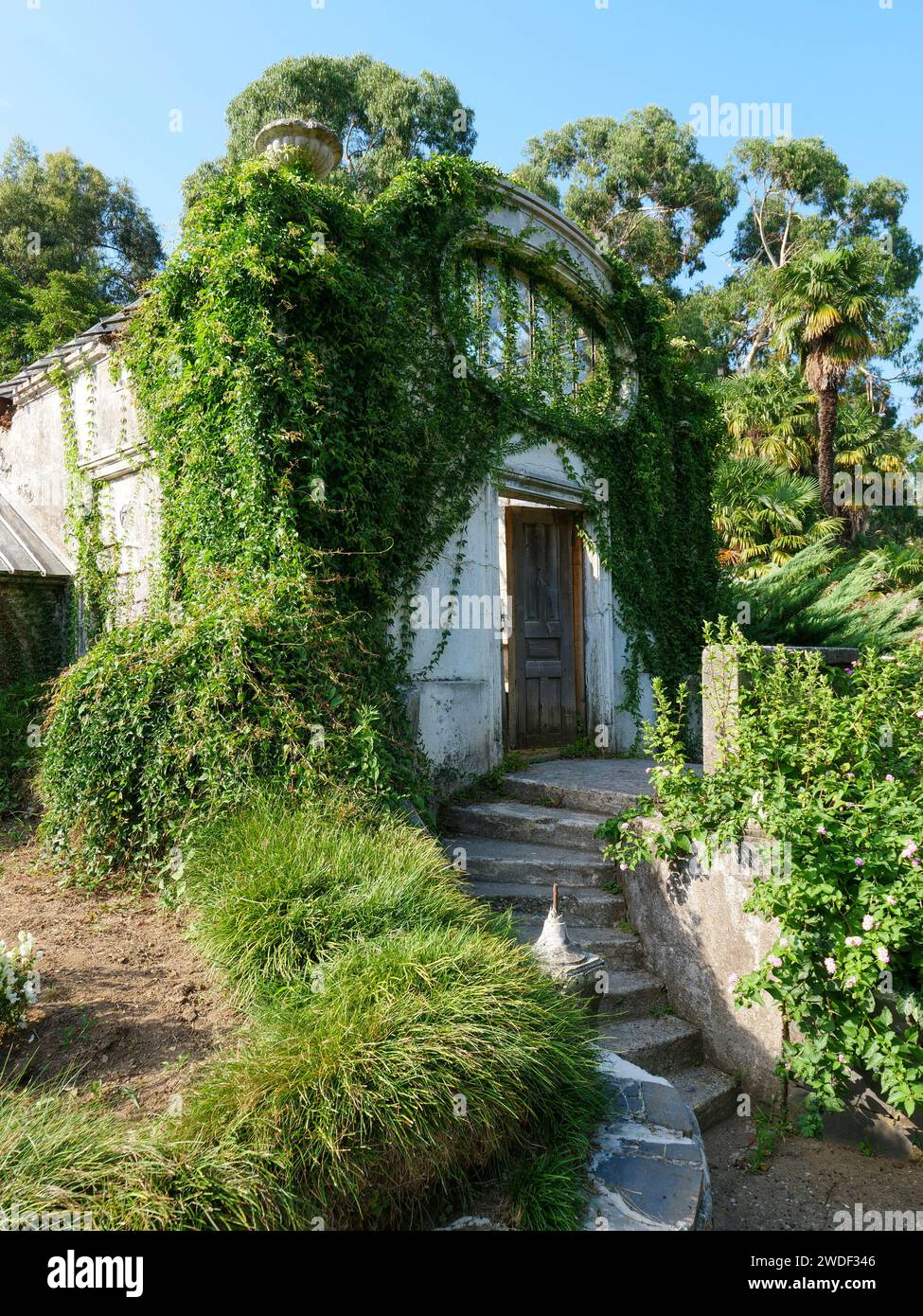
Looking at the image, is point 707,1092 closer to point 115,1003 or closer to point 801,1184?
point 801,1184

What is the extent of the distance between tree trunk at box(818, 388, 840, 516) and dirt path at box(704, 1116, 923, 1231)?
14259mm

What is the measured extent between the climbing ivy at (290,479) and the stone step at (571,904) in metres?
0.92

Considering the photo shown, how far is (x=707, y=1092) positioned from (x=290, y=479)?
441 cm

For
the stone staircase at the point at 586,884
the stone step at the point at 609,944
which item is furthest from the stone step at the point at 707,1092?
the stone step at the point at 609,944

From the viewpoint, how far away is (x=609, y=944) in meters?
4.88

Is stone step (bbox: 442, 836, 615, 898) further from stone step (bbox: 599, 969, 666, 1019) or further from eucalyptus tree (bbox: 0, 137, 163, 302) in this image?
eucalyptus tree (bbox: 0, 137, 163, 302)

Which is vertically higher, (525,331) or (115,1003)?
(525,331)

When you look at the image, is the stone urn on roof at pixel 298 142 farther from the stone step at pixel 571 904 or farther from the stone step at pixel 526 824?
the stone step at pixel 571 904

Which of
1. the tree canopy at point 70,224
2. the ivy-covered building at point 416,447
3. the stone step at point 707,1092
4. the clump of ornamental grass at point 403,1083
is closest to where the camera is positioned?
the clump of ornamental grass at point 403,1083

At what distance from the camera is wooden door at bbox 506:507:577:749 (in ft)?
26.9

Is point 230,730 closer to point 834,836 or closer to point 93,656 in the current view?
point 93,656

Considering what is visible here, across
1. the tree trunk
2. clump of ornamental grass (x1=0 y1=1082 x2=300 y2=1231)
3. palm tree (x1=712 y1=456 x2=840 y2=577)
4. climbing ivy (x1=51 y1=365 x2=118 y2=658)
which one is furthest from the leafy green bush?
the tree trunk

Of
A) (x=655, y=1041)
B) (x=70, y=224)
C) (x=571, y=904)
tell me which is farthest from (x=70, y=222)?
(x=655, y=1041)

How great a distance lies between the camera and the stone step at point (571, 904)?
16.8ft
